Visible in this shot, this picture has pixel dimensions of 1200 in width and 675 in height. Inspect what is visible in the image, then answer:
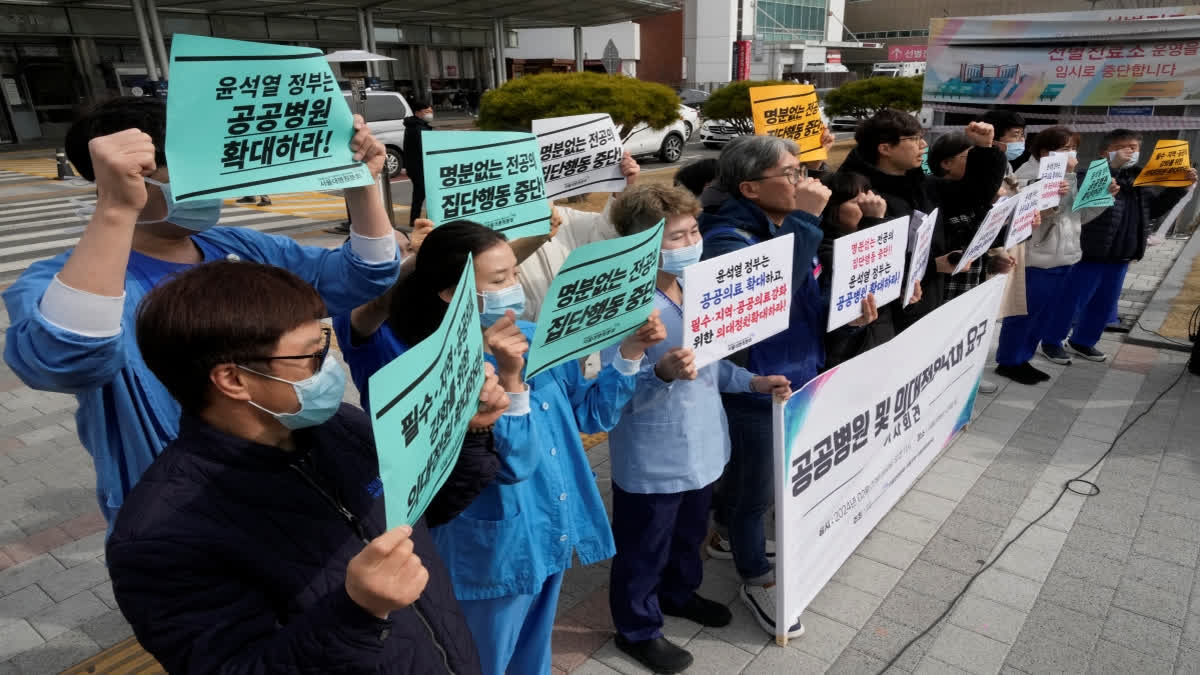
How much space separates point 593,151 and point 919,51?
4044 centimetres

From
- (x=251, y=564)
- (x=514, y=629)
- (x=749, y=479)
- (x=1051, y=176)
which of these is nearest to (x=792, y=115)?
(x=1051, y=176)

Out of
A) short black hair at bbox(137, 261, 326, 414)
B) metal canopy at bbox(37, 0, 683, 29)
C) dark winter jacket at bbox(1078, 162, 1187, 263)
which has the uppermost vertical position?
metal canopy at bbox(37, 0, 683, 29)

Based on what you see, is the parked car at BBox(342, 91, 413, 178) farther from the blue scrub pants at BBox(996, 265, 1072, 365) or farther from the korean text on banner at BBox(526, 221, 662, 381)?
the korean text on banner at BBox(526, 221, 662, 381)

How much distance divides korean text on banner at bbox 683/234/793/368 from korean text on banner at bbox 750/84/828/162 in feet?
5.27

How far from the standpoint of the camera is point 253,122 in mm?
1838

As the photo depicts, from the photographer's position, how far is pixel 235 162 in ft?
5.97

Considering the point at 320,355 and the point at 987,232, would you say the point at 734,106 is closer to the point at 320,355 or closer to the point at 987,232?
the point at 987,232

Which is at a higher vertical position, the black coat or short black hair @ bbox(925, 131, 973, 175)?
short black hair @ bbox(925, 131, 973, 175)

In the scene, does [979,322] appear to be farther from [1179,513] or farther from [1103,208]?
[1103,208]

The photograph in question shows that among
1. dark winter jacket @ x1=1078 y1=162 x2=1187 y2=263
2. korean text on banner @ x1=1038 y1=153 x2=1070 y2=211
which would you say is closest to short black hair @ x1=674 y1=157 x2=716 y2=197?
korean text on banner @ x1=1038 y1=153 x2=1070 y2=211

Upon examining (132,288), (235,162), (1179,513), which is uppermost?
(235,162)

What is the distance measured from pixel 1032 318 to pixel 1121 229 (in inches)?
43.5

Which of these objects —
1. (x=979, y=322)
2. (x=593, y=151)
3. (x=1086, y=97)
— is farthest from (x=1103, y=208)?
(x=1086, y=97)

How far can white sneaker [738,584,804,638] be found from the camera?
312cm
